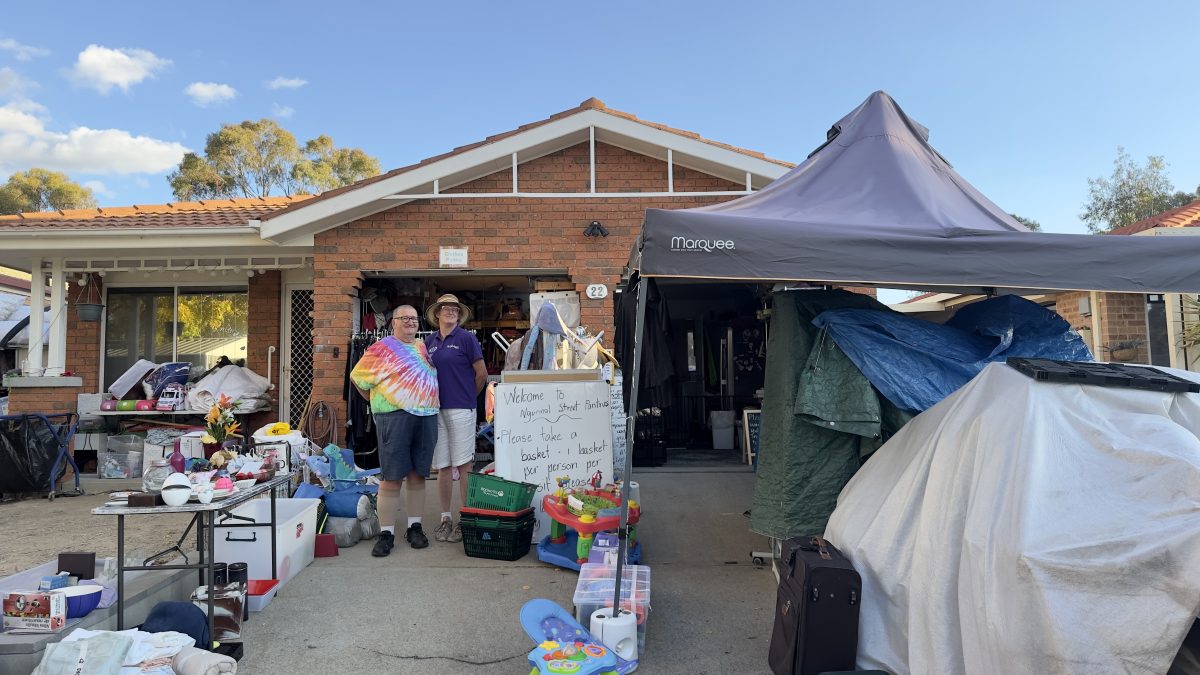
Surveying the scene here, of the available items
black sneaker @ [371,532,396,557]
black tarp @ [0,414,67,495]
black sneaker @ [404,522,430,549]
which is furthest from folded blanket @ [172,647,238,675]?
black tarp @ [0,414,67,495]

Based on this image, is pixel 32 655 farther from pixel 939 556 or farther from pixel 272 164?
pixel 272 164

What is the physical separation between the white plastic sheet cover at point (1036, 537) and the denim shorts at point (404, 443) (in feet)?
9.87

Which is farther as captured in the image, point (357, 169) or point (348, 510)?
point (357, 169)

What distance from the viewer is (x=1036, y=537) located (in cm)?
227

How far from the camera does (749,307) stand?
9.81 m

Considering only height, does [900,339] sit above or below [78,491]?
above

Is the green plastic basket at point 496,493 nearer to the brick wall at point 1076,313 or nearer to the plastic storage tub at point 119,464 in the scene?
the plastic storage tub at point 119,464

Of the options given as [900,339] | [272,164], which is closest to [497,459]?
[900,339]

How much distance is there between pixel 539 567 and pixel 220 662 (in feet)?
7.14

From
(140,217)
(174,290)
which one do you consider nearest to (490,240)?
(140,217)

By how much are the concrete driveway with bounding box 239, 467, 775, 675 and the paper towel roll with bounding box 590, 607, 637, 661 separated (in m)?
0.15

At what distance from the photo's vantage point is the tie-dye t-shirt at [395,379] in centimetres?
466

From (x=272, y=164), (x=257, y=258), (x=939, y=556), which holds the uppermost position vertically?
(x=272, y=164)

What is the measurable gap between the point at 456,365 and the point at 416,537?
4.31 feet
